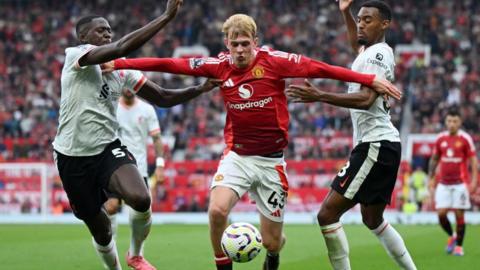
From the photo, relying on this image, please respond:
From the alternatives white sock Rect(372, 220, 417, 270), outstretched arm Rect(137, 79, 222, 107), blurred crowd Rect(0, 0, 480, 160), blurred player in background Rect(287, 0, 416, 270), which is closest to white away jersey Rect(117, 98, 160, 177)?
outstretched arm Rect(137, 79, 222, 107)

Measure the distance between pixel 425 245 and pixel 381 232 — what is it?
6.29 meters

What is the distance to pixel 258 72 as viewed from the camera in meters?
8.04

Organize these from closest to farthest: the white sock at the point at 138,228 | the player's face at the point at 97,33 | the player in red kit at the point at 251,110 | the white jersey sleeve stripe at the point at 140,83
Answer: the player in red kit at the point at 251,110, the player's face at the point at 97,33, the white jersey sleeve stripe at the point at 140,83, the white sock at the point at 138,228

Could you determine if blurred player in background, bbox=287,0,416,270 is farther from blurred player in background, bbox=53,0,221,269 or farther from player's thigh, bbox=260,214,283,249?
blurred player in background, bbox=53,0,221,269

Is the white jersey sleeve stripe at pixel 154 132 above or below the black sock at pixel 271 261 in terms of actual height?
above

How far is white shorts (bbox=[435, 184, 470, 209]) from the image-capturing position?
13.9 m

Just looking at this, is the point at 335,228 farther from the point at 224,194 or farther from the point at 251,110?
the point at 251,110

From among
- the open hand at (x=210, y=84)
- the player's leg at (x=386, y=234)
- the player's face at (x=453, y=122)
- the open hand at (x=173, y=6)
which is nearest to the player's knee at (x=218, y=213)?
the open hand at (x=210, y=84)

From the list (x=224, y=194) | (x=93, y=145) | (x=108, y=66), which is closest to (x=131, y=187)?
(x=93, y=145)

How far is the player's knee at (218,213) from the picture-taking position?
7.78 m

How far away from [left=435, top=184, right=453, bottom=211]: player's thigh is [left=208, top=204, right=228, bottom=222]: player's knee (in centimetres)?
699

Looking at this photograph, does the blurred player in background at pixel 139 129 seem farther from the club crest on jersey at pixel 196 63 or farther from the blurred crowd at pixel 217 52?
the blurred crowd at pixel 217 52

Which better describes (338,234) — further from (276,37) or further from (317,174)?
(276,37)

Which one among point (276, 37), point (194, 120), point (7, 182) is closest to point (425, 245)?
point (7, 182)
